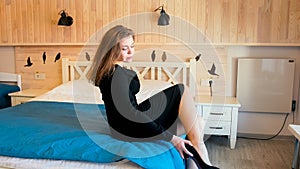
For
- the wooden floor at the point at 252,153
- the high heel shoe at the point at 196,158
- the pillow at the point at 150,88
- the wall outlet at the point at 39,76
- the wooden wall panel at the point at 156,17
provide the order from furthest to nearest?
the wall outlet at the point at 39,76
the wooden wall panel at the point at 156,17
the pillow at the point at 150,88
the wooden floor at the point at 252,153
the high heel shoe at the point at 196,158

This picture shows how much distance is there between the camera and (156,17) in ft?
11.1

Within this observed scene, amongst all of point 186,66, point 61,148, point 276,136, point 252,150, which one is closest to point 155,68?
point 186,66

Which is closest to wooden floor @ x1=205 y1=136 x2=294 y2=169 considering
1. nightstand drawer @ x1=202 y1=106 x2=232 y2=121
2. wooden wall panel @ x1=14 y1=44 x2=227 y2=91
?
nightstand drawer @ x1=202 y1=106 x2=232 y2=121

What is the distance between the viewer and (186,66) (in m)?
3.36

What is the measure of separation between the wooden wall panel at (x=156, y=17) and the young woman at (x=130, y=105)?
1.65 meters

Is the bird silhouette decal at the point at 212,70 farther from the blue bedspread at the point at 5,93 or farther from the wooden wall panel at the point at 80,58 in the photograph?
the blue bedspread at the point at 5,93

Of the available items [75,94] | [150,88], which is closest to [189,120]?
[150,88]

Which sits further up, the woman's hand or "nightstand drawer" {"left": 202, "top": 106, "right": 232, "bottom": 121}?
the woman's hand

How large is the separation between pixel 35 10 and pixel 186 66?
76.3 inches

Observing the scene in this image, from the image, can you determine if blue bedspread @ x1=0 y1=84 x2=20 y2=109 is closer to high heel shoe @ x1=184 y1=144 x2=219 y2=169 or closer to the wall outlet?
the wall outlet

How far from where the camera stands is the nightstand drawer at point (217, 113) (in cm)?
309

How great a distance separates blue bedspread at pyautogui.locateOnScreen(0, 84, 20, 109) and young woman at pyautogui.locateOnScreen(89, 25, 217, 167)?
2.21m

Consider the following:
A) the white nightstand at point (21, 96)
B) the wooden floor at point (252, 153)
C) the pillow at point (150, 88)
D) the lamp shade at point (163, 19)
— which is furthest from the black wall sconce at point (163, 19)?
the white nightstand at point (21, 96)

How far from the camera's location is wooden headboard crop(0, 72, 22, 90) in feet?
12.4
